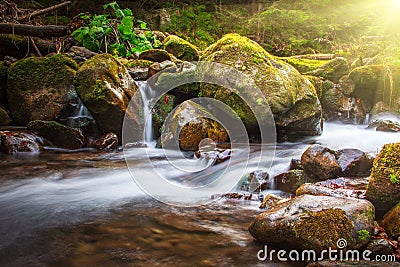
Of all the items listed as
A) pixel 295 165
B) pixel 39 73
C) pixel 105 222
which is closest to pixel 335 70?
pixel 295 165

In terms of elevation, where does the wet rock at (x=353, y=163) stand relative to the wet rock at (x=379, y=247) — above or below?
above

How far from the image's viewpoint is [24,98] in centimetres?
743

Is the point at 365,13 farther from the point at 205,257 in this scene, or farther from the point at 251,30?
the point at 205,257

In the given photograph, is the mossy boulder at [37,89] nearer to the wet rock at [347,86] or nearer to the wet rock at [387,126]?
the wet rock at [347,86]

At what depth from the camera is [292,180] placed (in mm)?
4461

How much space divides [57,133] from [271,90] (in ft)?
15.4

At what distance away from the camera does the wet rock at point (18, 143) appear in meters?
6.25

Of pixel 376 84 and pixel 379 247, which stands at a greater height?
pixel 376 84

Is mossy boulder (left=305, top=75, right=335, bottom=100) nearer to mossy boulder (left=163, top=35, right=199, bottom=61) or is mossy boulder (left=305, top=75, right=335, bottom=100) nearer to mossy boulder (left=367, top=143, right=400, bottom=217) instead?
mossy boulder (left=163, top=35, right=199, bottom=61)

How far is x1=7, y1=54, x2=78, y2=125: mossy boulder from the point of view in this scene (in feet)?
24.3

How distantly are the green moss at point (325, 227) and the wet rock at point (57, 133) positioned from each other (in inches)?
222

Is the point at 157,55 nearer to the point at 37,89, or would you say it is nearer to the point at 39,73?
the point at 39,73

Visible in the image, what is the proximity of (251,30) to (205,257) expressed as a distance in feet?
50.6

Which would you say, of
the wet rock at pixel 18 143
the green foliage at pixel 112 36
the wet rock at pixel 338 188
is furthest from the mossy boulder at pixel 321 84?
the wet rock at pixel 18 143
